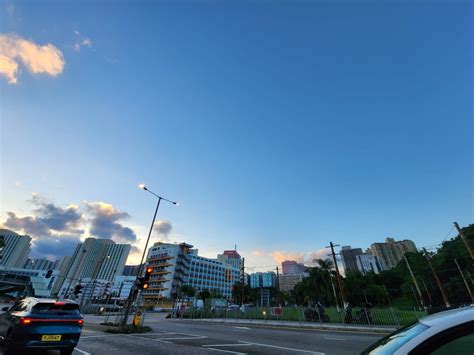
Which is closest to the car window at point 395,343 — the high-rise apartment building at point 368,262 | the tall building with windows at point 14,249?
the high-rise apartment building at point 368,262

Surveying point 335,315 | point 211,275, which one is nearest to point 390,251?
point 211,275

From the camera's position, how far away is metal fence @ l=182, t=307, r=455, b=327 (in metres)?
20.3

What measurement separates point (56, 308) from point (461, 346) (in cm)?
943

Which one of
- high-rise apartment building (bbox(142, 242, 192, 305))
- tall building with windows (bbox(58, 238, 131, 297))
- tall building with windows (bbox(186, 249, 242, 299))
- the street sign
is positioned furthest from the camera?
tall building with windows (bbox(58, 238, 131, 297))

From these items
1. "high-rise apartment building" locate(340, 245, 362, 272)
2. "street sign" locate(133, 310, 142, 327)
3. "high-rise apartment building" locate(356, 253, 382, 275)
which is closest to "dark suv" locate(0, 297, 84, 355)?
"street sign" locate(133, 310, 142, 327)

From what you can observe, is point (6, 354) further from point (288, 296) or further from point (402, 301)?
point (288, 296)

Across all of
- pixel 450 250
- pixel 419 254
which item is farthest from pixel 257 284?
pixel 450 250

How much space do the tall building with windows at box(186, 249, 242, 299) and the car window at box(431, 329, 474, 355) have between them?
112777mm

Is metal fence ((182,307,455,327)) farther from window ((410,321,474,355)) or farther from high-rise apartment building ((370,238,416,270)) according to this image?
high-rise apartment building ((370,238,416,270))

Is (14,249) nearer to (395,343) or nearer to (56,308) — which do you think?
(56,308)

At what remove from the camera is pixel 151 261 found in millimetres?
106125

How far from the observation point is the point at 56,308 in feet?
24.2

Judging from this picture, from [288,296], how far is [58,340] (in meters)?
99.6

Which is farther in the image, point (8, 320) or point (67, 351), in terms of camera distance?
point (8, 320)
